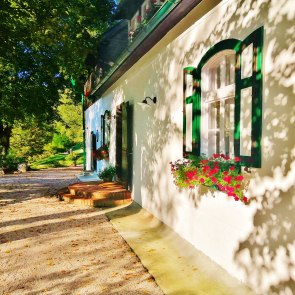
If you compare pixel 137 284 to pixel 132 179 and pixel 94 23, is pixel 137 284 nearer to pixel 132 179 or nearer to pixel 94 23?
pixel 132 179

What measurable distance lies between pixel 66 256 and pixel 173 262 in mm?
1596

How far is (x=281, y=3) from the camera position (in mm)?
3156

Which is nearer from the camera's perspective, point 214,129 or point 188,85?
point 214,129

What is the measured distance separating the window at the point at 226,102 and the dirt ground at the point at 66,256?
1.88m

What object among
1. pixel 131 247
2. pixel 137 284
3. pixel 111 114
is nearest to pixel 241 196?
pixel 137 284

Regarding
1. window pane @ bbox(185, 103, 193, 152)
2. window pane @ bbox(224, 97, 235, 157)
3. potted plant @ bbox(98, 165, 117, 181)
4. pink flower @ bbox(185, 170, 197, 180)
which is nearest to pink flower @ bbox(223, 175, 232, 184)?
pink flower @ bbox(185, 170, 197, 180)

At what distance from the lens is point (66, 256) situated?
5.01 m

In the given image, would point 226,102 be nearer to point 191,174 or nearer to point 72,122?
point 191,174

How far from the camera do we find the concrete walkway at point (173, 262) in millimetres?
3818

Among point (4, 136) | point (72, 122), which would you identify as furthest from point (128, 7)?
point (72, 122)

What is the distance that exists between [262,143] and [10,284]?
3.36 metres

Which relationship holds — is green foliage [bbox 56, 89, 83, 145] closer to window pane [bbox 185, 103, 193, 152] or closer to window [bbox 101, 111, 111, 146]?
window [bbox 101, 111, 111, 146]

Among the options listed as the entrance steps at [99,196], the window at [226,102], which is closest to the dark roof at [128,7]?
the entrance steps at [99,196]

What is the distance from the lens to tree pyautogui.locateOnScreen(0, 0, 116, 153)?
807 centimetres
